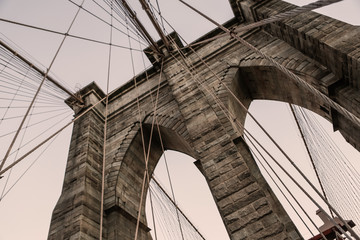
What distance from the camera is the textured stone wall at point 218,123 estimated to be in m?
4.36

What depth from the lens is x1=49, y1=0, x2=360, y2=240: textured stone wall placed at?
4.36m

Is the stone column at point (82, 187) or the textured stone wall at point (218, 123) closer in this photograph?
the textured stone wall at point (218, 123)

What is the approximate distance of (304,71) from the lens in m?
5.85

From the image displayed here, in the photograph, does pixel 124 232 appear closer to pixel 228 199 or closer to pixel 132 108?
pixel 228 199

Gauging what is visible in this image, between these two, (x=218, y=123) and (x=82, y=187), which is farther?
(x=82, y=187)

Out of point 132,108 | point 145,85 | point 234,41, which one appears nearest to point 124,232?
point 132,108

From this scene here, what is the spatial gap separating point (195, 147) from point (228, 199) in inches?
55.3

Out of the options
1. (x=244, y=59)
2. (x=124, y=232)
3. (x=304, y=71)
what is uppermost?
(x=244, y=59)

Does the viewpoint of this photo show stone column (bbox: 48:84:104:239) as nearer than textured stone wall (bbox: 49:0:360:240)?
No

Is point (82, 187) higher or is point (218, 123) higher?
point (82, 187)

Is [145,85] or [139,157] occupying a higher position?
[145,85]

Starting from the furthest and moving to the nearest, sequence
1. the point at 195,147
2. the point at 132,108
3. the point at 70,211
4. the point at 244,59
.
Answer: the point at 132,108
the point at 244,59
the point at 70,211
the point at 195,147

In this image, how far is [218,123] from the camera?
546 cm

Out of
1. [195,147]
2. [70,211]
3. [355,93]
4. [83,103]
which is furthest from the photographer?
[83,103]
